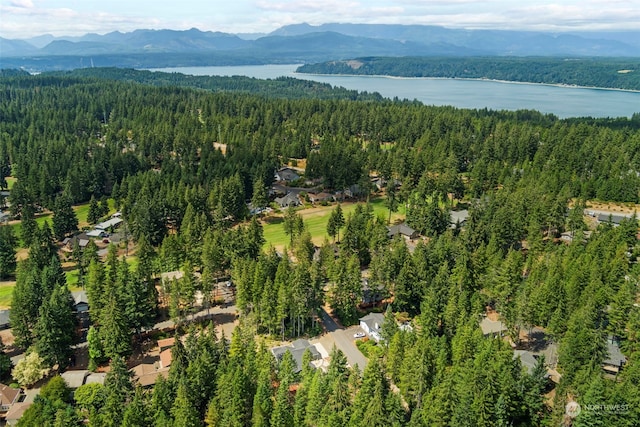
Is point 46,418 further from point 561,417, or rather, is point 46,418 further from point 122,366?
point 561,417

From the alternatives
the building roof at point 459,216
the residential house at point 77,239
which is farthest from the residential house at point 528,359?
the residential house at point 77,239

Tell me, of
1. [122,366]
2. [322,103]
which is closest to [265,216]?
[122,366]

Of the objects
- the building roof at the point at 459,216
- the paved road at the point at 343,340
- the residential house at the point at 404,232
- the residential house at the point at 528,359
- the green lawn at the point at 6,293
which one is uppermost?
the building roof at the point at 459,216

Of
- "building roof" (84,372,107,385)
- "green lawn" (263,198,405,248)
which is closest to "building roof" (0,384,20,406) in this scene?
"building roof" (84,372,107,385)

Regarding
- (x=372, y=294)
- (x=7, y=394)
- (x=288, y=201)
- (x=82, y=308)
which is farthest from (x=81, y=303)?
(x=288, y=201)

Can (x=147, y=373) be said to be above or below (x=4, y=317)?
below

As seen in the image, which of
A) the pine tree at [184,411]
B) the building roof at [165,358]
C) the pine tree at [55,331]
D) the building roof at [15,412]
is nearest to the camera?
the pine tree at [184,411]

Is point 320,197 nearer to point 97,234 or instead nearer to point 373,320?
point 97,234

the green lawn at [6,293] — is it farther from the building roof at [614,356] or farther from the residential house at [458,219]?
the building roof at [614,356]
